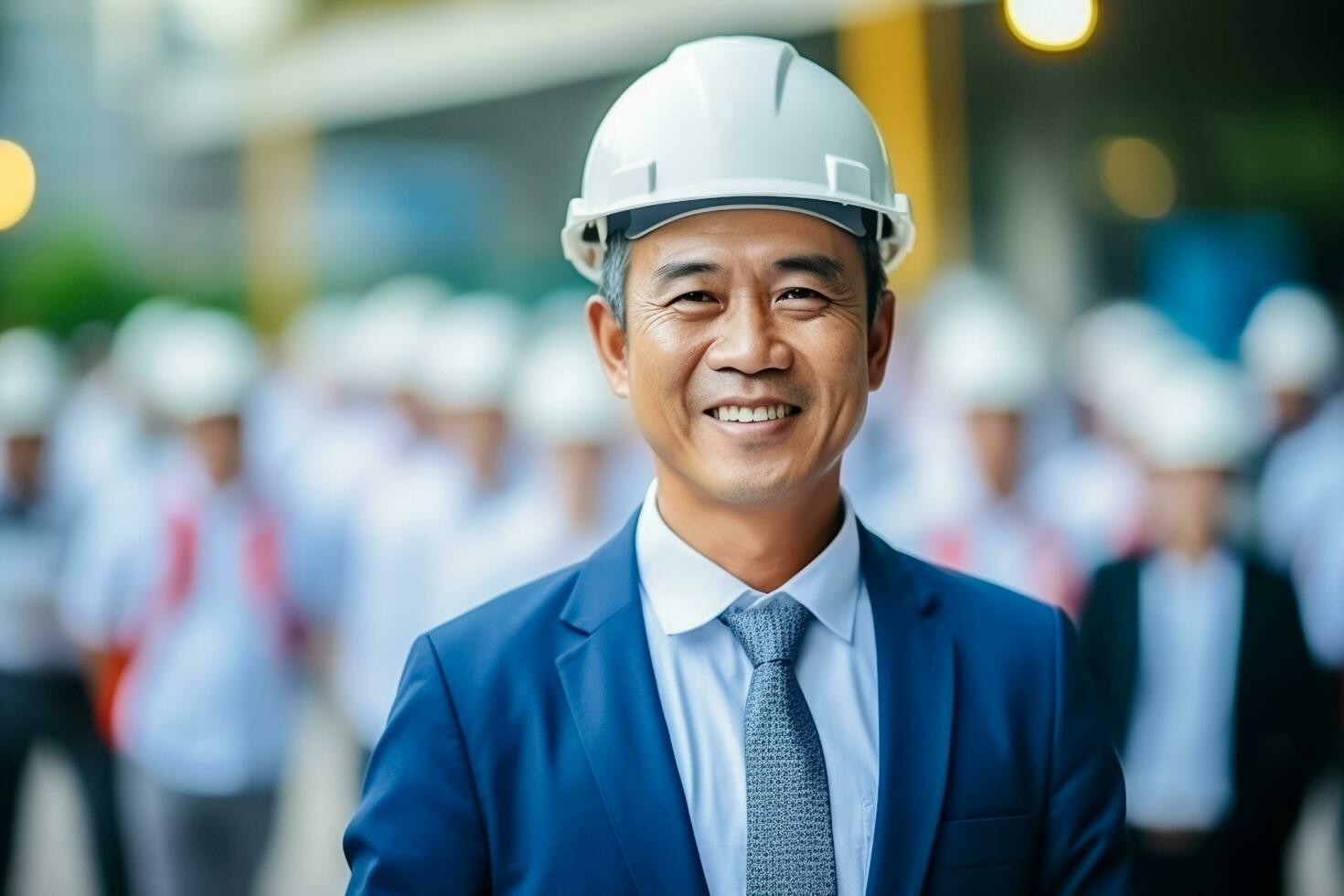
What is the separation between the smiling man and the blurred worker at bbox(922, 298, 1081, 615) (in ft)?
9.87

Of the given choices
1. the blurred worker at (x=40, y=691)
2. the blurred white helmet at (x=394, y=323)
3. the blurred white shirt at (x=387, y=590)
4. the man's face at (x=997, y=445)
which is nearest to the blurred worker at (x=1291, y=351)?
the man's face at (x=997, y=445)

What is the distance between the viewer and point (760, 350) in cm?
164

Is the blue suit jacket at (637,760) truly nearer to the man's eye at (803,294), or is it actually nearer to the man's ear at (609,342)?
the man's ear at (609,342)

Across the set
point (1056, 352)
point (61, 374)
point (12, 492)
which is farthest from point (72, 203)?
point (1056, 352)

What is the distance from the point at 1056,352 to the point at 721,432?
4575 mm

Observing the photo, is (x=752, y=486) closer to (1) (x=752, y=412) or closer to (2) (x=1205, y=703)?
(1) (x=752, y=412)

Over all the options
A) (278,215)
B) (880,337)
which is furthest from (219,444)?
(880,337)

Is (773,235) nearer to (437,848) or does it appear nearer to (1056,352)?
(437,848)

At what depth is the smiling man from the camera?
5.20 ft

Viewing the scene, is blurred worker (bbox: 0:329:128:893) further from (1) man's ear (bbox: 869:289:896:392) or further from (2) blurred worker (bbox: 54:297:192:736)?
(1) man's ear (bbox: 869:289:896:392)

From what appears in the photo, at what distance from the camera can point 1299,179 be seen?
18.8 feet

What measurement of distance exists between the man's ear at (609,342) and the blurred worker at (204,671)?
11.3ft

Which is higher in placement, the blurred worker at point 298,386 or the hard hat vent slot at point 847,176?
the blurred worker at point 298,386

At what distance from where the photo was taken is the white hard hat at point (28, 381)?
6035 millimetres
